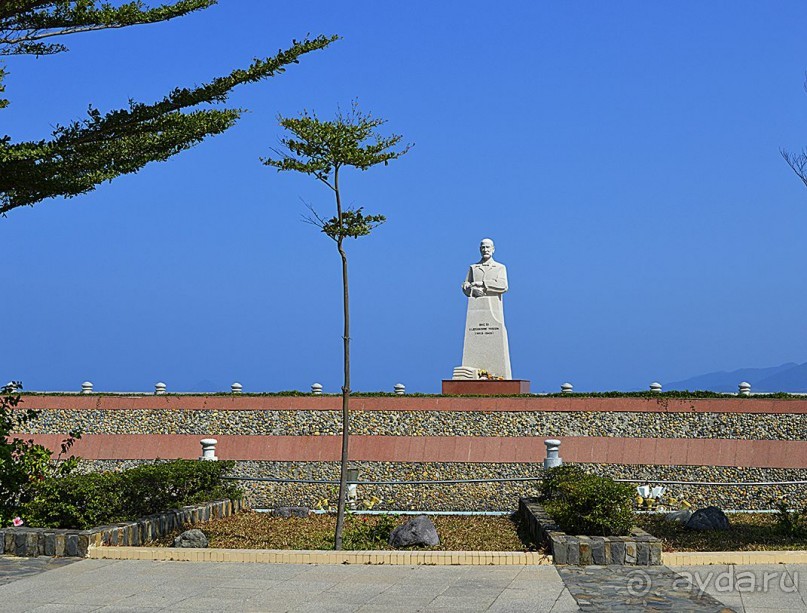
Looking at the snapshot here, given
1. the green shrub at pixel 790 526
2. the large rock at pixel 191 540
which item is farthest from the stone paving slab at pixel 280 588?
the green shrub at pixel 790 526

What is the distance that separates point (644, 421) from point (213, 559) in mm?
13786

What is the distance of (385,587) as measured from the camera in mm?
8594

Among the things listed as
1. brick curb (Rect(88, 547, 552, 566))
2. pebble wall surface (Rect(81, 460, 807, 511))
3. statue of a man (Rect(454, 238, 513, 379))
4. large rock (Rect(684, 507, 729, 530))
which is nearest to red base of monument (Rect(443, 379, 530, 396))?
statue of a man (Rect(454, 238, 513, 379))

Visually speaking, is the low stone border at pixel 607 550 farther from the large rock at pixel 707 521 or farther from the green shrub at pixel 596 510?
the large rock at pixel 707 521

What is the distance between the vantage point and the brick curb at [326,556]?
9.87m

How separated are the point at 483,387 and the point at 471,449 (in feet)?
10.3

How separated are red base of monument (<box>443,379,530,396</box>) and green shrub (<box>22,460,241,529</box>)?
10.5 metres

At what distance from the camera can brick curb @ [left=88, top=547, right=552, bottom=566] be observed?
32.4ft

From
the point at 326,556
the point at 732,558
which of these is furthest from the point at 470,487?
the point at 732,558

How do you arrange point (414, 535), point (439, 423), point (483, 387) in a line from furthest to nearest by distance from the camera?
point (483, 387) < point (439, 423) < point (414, 535)

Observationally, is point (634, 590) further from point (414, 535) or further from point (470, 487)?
point (470, 487)

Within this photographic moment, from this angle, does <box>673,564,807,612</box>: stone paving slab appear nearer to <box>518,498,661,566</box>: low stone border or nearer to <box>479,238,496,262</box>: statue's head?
<box>518,498,661,566</box>: low stone border

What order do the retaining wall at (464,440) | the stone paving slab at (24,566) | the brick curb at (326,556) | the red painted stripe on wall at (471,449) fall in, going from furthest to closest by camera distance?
the red painted stripe on wall at (471,449), the retaining wall at (464,440), the brick curb at (326,556), the stone paving slab at (24,566)

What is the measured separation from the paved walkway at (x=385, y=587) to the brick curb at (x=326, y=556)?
0.62 feet
